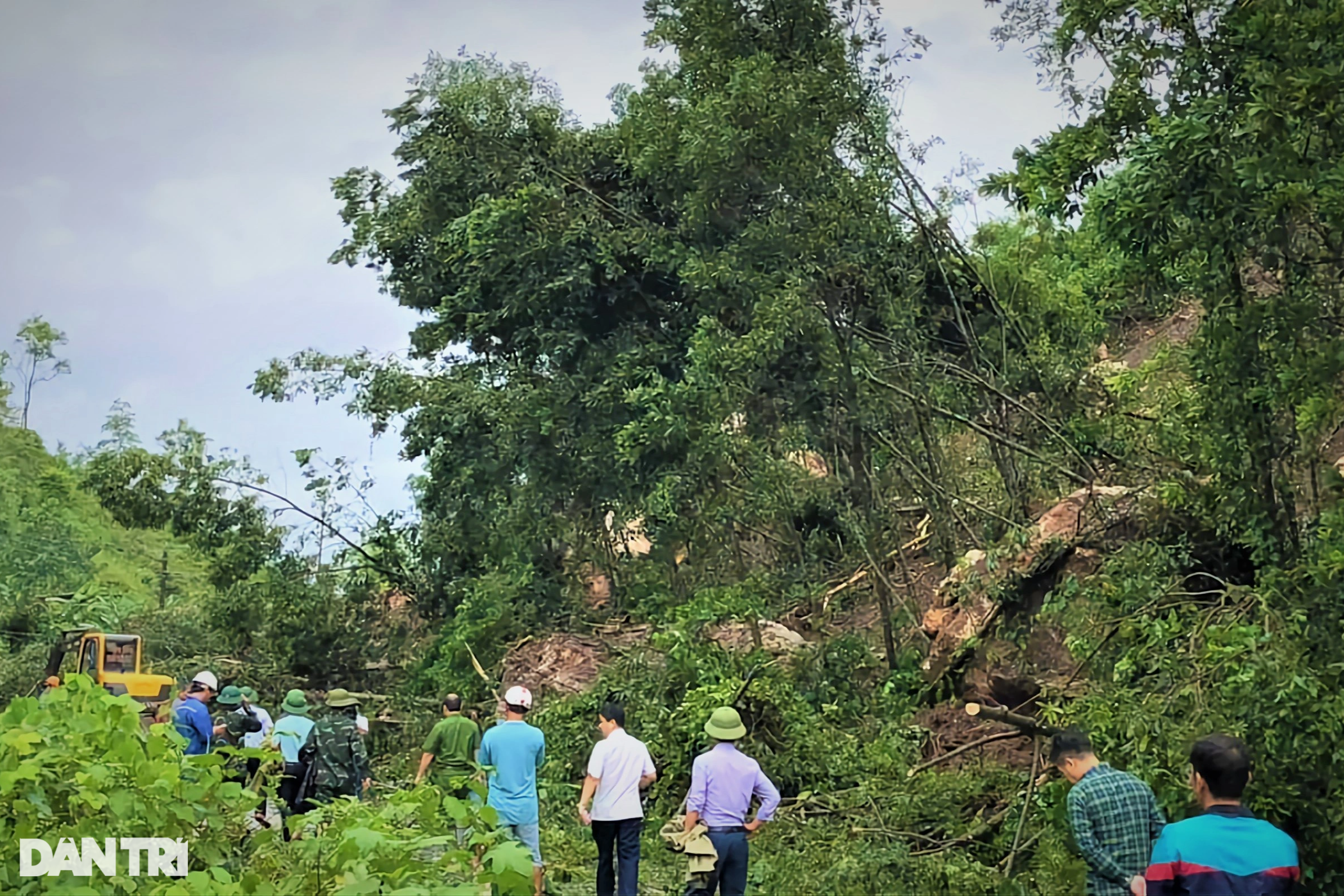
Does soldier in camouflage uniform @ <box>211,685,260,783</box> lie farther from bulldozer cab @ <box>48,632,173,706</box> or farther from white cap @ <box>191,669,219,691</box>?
bulldozer cab @ <box>48,632,173,706</box>

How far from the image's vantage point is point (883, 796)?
9281mm

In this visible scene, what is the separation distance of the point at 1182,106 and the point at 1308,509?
2812mm

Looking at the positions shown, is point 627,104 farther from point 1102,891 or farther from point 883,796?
point 1102,891

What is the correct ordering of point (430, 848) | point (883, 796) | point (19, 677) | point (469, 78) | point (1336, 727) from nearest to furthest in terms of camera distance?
point (430, 848), point (1336, 727), point (883, 796), point (469, 78), point (19, 677)

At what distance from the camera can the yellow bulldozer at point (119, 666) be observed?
15141 millimetres

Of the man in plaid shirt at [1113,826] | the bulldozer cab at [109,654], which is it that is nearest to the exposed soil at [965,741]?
the man in plaid shirt at [1113,826]

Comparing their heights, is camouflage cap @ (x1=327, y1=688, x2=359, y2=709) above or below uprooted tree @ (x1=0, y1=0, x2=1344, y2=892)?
below

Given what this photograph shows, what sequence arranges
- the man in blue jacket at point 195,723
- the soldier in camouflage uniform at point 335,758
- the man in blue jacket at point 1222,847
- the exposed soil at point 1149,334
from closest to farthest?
the man in blue jacket at point 1222,847
the soldier in camouflage uniform at point 335,758
the man in blue jacket at point 195,723
the exposed soil at point 1149,334

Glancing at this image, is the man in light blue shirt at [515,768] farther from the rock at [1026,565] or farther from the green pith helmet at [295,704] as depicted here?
the rock at [1026,565]

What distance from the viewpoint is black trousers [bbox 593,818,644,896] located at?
288 inches

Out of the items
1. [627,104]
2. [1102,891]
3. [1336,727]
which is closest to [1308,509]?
[1336,727]

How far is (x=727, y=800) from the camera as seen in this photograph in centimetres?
665

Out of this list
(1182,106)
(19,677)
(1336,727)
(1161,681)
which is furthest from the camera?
(19,677)

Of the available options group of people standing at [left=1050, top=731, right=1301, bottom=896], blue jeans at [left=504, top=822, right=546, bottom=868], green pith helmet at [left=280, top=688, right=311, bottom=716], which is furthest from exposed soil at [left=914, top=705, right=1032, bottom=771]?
group of people standing at [left=1050, top=731, right=1301, bottom=896]
